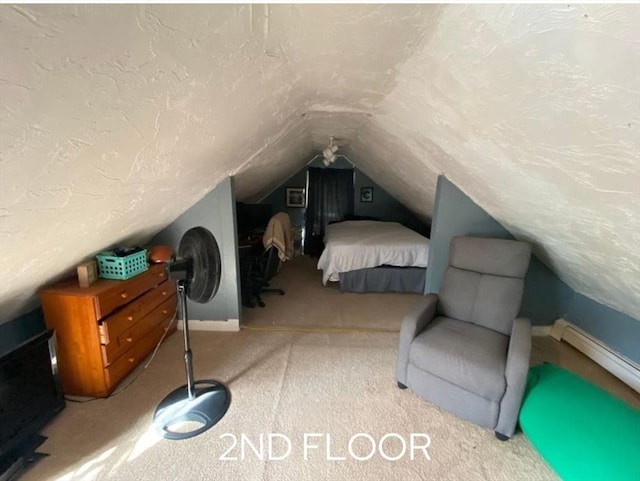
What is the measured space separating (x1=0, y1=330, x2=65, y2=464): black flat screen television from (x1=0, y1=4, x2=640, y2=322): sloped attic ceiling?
0.34 meters

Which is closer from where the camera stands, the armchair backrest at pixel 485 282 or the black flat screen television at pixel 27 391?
the black flat screen television at pixel 27 391

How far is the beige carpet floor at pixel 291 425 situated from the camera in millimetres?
1574

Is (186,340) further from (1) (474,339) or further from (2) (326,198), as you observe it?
(2) (326,198)

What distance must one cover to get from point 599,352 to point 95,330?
366cm

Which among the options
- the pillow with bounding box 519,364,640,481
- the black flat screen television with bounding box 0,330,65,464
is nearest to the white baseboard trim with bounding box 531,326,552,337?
the pillow with bounding box 519,364,640,481

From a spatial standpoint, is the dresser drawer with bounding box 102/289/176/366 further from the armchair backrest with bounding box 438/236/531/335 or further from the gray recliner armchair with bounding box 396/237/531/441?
the armchair backrest with bounding box 438/236/531/335

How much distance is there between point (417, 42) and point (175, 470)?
225 cm

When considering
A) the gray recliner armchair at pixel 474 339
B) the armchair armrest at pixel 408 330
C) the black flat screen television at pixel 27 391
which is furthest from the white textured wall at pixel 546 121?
the black flat screen television at pixel 27 391

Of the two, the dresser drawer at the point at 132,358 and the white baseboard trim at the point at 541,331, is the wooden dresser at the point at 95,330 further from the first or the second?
the white baseboard trim at the point at 541,331

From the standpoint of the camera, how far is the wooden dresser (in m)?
1.91

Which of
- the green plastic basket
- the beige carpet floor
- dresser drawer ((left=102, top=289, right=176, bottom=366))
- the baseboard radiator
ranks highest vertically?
the green plastic basket

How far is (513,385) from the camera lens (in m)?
1.68

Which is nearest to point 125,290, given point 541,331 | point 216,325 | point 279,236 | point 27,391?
point 27,391

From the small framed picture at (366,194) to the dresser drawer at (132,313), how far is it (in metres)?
4.03
